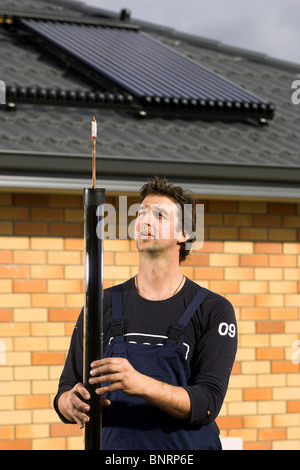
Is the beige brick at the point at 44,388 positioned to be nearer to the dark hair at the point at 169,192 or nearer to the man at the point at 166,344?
the man at the point at 166,344

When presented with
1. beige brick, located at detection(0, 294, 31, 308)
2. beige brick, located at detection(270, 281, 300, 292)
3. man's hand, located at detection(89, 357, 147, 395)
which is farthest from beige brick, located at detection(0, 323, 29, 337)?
man's hand, located at detection(89, 357, 147, 395)

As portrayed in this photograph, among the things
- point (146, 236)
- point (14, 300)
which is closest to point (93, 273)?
point (146, 236)

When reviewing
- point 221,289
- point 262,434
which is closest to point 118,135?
point 221,289

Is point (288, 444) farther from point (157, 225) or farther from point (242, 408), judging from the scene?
point (157, 225)

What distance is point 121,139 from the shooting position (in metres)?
6.54

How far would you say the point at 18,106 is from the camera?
692 cm

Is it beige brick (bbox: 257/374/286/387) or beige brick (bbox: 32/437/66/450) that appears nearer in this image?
beige brick (bbox: 32/437/66/450)

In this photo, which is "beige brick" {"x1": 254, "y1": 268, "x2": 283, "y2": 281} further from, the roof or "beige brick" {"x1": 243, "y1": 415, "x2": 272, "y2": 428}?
"beige brick" {"x1": 243, "y1": 415, "x2": 272, "y2": 428}

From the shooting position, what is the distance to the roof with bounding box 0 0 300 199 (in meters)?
5.98

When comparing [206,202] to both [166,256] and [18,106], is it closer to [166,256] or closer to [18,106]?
[18,106]

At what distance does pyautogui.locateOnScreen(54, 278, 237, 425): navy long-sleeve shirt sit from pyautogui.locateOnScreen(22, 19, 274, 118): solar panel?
437 cm

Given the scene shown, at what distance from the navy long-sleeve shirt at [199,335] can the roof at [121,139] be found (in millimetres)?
3064
